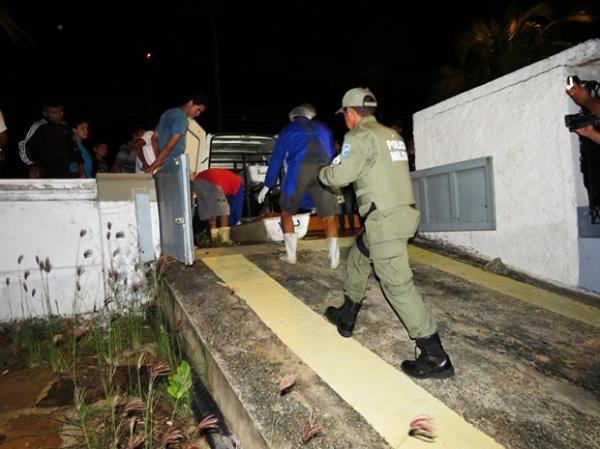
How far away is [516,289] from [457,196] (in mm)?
1493

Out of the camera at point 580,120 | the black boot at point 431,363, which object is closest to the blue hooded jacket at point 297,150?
the camera at point 580,120

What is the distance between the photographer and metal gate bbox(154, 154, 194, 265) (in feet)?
12.7

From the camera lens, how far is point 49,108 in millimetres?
4828

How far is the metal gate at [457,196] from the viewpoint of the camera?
15.1 feet

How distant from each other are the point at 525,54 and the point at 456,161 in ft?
30.2

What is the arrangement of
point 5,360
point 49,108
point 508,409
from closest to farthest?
point 508,409 < point 5,360 < point 49,108

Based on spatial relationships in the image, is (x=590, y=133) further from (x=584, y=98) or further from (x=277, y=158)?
(x=277, y=158)

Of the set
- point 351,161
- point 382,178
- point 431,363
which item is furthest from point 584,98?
point 431,363

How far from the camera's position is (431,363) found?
2.36 meters

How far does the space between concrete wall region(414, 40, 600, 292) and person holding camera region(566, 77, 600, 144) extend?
0.54 feet

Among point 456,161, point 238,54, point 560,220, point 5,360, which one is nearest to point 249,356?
point 5,360

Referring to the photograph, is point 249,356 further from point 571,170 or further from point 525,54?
point 525,54

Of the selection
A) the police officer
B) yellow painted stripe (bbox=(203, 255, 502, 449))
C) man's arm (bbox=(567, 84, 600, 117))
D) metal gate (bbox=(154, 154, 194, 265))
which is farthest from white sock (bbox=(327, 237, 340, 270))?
man's arm (bbox=(567, 84, 600, 117))

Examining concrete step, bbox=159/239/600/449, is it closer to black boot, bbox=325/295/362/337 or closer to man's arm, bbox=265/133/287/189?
black boot, bbox=325/295/362/337
